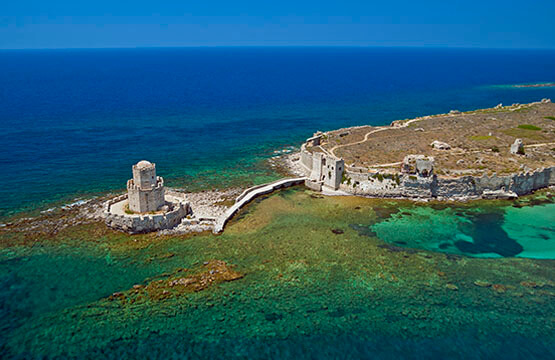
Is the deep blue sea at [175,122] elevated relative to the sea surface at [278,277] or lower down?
elevated

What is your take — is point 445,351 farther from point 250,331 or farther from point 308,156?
point 308,156

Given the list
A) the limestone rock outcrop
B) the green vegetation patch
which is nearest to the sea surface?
the limestone rock outcrop

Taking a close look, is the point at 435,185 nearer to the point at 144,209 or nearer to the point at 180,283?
the point at 180,283

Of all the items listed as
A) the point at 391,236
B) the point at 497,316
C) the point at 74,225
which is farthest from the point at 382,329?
the point at 74,225

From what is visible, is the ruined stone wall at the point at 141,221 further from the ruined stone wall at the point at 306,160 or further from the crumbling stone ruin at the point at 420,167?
the crumbling stone ruin at the point at 420,167

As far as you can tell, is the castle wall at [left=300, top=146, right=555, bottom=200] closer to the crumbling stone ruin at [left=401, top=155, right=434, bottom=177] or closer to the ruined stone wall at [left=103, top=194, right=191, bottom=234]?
the crumbling stone ruin at [left=401, top=155, right=434, bottom=177]

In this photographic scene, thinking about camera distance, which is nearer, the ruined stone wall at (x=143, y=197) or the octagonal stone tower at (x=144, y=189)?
the octagonal stone tower at (x=144, y=189)

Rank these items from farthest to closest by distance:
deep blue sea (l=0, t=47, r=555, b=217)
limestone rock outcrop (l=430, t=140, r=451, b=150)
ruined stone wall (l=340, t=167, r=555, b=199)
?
limestone rock outcrop (l=430, t=140, r=451, b=150), deep blue sea (l=0, t=47, r=555, b=217), ruined stone wall (l=340, t=167, r=555, b=199)

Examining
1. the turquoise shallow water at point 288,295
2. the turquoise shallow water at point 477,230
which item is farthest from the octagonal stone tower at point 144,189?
the turquoise shallow water at point 477,230
